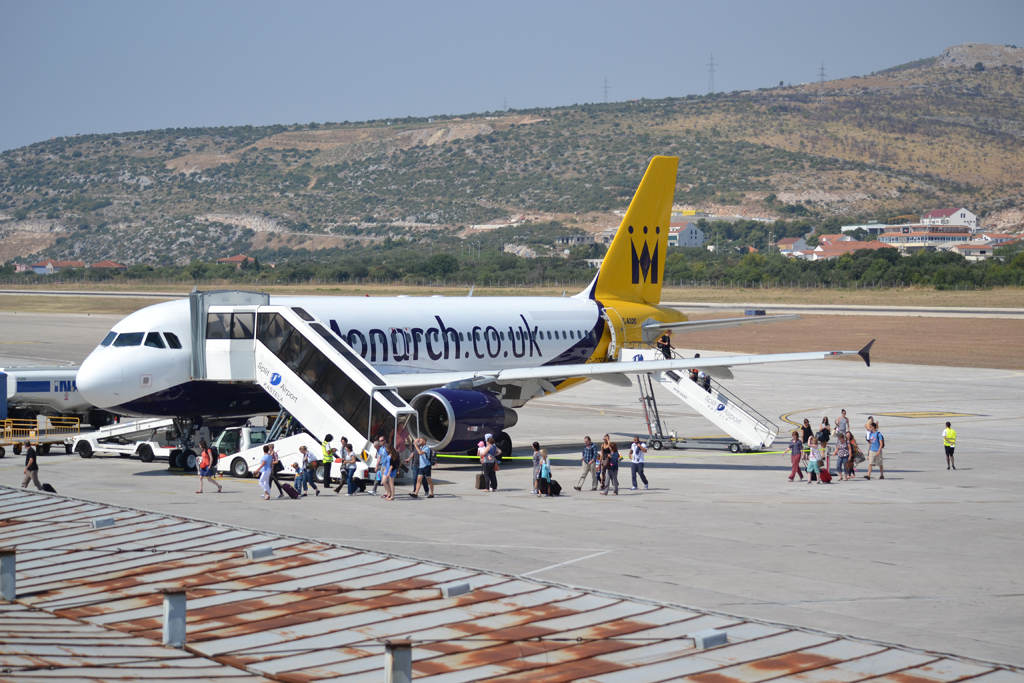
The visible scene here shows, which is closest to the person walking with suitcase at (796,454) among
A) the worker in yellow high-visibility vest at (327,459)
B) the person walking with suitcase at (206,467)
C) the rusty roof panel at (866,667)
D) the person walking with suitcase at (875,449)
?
the person walking with suitcase at (875,449)

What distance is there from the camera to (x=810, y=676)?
41.4ft

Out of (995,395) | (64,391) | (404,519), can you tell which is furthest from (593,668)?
(995,395)

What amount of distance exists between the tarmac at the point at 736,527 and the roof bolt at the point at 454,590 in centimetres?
226

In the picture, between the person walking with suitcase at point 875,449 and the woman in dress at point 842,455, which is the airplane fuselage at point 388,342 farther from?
the person walking with suitcase at point 875,449

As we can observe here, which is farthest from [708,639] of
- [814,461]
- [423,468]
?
[814,461]

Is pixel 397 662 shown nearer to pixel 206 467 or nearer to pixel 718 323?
pixel 206 467

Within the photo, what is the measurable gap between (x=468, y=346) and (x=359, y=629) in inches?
965

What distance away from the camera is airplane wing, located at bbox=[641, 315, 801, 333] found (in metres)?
37.2

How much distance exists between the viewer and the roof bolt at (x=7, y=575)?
52.7 feet

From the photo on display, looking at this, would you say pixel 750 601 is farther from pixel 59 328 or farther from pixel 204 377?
pixel 59 328

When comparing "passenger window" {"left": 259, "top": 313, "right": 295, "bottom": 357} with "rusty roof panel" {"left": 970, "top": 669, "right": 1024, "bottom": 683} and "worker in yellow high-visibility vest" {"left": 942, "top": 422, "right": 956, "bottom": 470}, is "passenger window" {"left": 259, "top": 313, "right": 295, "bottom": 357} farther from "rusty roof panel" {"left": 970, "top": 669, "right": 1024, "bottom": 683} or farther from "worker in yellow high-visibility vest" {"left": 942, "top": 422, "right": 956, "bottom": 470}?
"rusty roof panel" {"left": 970, "top": 669, "right": 1024, "bottom": 683}

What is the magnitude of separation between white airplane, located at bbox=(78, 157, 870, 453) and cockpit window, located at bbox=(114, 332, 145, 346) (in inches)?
1.2

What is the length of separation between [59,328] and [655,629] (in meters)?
102

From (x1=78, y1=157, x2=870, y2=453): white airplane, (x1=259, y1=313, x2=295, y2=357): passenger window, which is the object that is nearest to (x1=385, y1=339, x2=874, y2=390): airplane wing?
(x1=78, y1=157, x2=870, y2=453): white airplane
